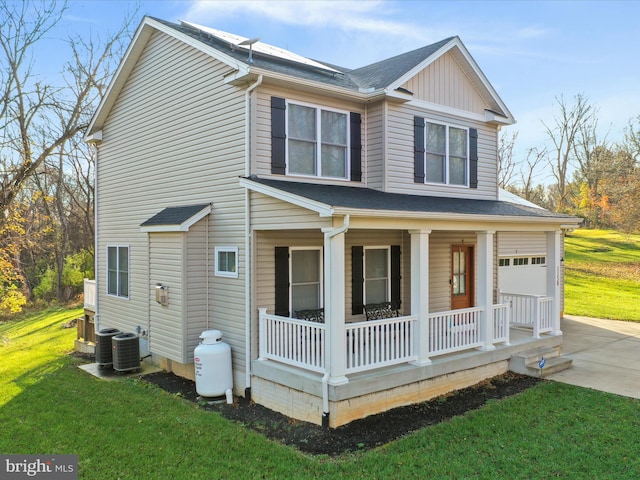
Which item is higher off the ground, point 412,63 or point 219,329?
point 412,63

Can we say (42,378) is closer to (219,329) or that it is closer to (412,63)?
(219,329)

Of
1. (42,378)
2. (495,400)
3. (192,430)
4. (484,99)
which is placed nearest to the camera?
(192,430)

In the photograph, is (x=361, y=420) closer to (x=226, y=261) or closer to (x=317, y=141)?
(x=226, y=261)

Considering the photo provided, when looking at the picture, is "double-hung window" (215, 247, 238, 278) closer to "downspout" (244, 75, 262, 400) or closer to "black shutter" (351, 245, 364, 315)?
"downspout" (244, 75, 262, 400)

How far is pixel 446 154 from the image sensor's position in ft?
35.6

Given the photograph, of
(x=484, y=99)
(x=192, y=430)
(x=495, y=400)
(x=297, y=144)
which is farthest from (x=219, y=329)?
(x=484, y=99)

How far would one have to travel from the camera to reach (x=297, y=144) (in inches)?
348

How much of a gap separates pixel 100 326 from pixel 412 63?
1048 cm

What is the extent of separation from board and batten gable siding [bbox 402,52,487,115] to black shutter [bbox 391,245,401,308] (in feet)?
11.2

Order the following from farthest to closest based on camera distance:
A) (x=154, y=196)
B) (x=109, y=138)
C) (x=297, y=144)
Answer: (x=109, y=138) → (x=154, y=196) → (x=297, y=144)

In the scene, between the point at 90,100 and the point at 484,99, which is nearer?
the point at 484,99

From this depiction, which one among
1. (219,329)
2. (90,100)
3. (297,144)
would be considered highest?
(90,100)

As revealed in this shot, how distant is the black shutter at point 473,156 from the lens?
37.2ft

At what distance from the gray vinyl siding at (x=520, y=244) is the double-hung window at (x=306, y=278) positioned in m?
6.95
